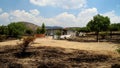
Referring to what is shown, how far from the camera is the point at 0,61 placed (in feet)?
64.5

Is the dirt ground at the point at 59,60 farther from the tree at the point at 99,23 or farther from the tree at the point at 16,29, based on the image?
the tree at the point at 16,29

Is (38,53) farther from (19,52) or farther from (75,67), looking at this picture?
(75,67)

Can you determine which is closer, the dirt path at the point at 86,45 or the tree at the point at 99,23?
the dirt path at the point at 86,45

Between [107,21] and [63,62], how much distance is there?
34.4 metres

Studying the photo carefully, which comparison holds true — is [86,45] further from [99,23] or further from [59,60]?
[99,23]

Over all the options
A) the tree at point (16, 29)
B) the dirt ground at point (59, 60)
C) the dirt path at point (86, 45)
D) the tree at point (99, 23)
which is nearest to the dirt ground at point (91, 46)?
the dirt path at point (86, 45)

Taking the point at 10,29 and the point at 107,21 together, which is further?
the point at 10,29

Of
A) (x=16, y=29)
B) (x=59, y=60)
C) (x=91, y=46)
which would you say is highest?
(x=16, y=29)

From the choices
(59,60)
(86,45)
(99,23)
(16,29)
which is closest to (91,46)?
(86,45)

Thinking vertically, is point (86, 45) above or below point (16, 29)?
below

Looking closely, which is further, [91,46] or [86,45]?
[86,45]

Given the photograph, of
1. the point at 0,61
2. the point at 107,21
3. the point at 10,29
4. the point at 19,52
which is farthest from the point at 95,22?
the point at 0,61

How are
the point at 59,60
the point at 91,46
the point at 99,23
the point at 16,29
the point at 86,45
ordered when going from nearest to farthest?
1. the point at 59,60
2. the point at 91,46
3. the point at 86,45
4. the point at 99,23
5. the point at 16,29

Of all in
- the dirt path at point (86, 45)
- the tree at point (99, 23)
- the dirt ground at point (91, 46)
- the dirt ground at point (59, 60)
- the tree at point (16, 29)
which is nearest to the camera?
the dirt ground at point (59, 60)
